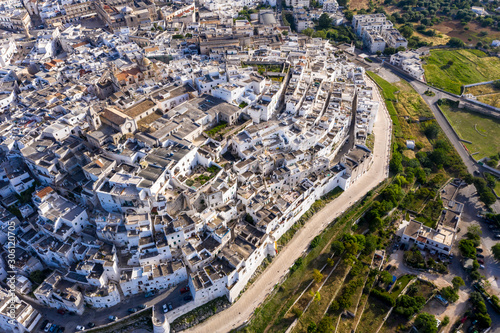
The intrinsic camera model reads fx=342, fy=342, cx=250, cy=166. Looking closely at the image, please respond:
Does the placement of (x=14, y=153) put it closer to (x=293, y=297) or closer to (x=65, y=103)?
(x=65, y=103)

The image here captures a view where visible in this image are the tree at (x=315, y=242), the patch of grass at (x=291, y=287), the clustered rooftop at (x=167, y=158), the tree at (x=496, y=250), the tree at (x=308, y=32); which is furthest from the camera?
the tree at (x=308, y=32)

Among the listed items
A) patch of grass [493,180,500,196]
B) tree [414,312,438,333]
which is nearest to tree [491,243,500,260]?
patch of grass [493,180,500,196]

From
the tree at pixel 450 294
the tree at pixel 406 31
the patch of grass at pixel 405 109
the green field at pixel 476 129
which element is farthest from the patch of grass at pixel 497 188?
the tree at pixel 406 31

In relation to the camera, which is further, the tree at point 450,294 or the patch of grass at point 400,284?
the patch of grass at point 400,284

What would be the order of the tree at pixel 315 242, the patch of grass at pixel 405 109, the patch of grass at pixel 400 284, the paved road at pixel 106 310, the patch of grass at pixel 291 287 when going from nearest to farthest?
the paved road at pixel 106 310
the patch of grass at pixel 291 287
the patch of grass at pixel 400 284
the tree at pixel 315 242
the patch of grass at pixel 405 109

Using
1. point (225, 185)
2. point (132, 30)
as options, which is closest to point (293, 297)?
point (225, 185)

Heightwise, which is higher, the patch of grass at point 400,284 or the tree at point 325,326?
the tree at point 325,326

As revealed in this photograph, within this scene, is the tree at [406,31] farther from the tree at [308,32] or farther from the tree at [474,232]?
the tree at [474,232]
